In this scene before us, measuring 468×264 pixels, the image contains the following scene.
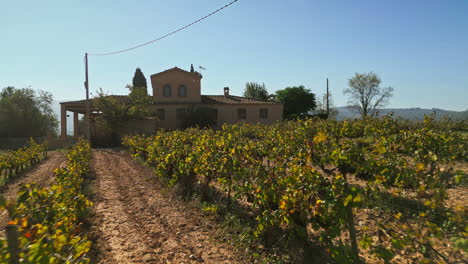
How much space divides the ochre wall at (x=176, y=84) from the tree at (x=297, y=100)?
A: 15.6m

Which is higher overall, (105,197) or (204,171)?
(204,171)

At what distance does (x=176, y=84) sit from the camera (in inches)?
999

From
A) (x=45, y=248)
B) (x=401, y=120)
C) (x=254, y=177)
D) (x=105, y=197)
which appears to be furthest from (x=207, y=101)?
(x=45, y=248)

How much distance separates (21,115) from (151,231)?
3085 cm

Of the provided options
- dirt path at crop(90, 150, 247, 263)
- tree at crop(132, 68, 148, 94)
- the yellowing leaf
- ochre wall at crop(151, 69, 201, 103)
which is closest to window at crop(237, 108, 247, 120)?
ochre wall at crop(151, 69, 201, 103)

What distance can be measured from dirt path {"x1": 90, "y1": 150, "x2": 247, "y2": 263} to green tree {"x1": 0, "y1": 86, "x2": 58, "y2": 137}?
23108 millimetres

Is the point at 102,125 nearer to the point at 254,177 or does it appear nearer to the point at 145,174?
the point at 145,174

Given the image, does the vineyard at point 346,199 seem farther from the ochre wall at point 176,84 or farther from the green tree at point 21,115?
the green tree at point 21,115

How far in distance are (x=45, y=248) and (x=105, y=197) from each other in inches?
194

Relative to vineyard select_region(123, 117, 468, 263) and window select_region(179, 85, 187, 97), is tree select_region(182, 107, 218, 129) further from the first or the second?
vineyard select_region(123, 117, 468, 263)

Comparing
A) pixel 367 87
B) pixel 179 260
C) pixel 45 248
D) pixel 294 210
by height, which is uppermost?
pixel 367 87

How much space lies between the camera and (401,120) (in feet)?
37.7

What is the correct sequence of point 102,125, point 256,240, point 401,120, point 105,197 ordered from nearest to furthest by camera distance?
point 256,240 → point 105,197 → point 401,120 → point 102,125

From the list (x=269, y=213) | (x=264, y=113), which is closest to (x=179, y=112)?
(x=264, y=113)
